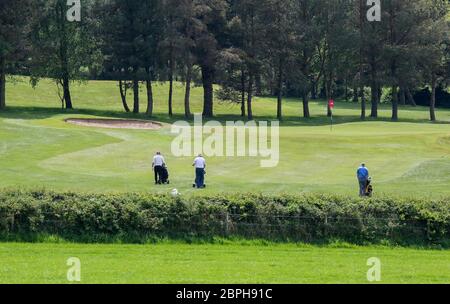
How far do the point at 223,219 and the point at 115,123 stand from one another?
38.4 meters

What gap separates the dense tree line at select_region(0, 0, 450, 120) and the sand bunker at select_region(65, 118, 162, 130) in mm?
13238

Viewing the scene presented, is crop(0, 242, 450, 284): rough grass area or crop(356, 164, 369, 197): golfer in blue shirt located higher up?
crop(356, 164, 369, 197): golfer in blue shirt

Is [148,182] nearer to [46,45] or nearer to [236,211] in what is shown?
[236,211]

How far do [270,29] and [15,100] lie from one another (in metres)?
31.0

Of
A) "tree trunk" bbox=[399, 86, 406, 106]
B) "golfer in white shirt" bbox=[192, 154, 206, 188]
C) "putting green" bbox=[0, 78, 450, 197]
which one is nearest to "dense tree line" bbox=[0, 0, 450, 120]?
"putting green" bbox=[0, 78, 450, 197]

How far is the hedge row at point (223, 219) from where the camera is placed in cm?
2548

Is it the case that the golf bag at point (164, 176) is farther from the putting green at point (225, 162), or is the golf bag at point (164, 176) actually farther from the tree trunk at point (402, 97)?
the tree trunk at point (402, 97)

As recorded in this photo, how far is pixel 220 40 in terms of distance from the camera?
8206 cm

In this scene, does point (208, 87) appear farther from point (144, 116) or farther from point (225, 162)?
point (225, 162)

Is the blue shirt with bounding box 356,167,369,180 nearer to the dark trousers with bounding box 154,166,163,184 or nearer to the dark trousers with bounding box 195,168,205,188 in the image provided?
the dark trousers with bounding box 195,168,205,188

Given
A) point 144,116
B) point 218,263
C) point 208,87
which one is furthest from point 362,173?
point 208,87

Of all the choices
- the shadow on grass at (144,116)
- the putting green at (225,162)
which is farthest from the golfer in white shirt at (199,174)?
the shadow on grass at (144,116)

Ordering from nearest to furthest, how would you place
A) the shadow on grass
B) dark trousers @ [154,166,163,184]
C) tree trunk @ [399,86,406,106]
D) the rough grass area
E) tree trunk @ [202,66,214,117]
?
the rough grass area
dark trousers @ [154,166,163,184]
the shadow on grass
tree trunk @ [202,66,214,117]
tree trunk @ [399,86,406,106]

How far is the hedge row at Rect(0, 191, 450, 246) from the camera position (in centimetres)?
2548
